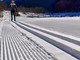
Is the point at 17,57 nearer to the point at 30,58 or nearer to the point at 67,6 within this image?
the point at 30,58

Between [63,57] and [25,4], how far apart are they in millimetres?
83388

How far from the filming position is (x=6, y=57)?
7887 millimetres

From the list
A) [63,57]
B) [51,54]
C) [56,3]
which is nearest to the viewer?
[63,57]

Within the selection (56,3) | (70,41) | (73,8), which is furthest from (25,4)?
(70,41)

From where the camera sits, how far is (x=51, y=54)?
812cm

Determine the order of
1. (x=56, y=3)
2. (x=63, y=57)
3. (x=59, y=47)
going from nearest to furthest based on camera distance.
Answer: (x=63, y=57)
(x=59, y=47)
(x=56, y=3)

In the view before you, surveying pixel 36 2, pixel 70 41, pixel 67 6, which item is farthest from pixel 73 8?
pixel 70 41

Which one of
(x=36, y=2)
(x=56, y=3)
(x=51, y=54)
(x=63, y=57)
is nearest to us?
(x=63, y=57)

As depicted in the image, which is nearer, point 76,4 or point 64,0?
point 76,4

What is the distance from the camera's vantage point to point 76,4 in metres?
70.1

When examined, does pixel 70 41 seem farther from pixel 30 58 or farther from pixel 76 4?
pixel 76 4

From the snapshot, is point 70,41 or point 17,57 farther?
point 70,41

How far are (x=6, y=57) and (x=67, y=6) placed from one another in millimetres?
66540

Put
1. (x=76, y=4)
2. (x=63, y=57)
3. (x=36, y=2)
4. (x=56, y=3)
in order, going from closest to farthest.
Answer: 1. (x=63, y=57)
2. (x=76, y=4)
3. (x=56, y=3)
4. (x=36, y=2)
